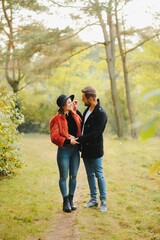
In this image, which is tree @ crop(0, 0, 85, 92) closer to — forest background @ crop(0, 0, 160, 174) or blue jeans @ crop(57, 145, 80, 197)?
forest background @ crop(0, 0, 160, 174)

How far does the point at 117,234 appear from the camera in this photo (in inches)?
162

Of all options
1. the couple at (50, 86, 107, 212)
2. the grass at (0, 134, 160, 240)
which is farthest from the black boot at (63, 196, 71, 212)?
the grass at (0, 134, 160, 240)

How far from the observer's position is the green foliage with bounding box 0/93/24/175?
6.41 metres

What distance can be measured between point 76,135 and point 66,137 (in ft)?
0.90

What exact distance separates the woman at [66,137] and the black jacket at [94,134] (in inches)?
6.3

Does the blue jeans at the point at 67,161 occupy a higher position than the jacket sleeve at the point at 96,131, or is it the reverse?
the jacket sleeve at the point at 96,131

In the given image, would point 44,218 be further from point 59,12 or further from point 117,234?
point 59,12

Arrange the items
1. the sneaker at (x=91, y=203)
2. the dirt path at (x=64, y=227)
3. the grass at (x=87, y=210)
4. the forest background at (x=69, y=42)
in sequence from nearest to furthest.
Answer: the dirt path at (x=64, y=227), the grass at (x=87, y=210), the sneaker at (x=91, y=203), the forest background at (x=69, y=42)

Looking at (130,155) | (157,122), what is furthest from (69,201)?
(130,155)

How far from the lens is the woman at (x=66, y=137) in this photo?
4789 millimetres

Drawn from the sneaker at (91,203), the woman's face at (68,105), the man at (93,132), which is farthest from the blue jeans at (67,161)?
the woman's face at (68,105)

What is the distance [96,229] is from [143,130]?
3.59 metres

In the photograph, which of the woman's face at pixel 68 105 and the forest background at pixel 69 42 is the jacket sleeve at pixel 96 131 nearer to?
the woman's face at pixel 68 105

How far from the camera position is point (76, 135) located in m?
5.04
